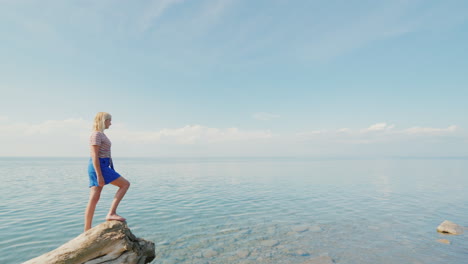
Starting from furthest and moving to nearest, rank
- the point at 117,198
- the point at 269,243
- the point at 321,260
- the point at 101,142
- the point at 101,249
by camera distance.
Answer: the point at 269,243 → the point at 321,260 → the point at 117,198 → the point at 101,142 → the point at 101,249

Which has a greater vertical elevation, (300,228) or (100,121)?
(100,121)

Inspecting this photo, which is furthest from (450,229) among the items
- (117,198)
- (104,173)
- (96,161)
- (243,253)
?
(96,161)

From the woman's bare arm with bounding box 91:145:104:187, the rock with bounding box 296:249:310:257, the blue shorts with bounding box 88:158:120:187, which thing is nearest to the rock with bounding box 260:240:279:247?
the rock with bounding box 296:249:310:257

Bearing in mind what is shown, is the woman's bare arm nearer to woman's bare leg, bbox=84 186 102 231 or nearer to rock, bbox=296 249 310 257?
woman's bare leg, bbox=84 186 102 231

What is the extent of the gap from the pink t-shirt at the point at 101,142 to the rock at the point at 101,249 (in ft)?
6.22

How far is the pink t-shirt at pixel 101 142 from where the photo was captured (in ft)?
21.7

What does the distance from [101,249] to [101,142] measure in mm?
2769

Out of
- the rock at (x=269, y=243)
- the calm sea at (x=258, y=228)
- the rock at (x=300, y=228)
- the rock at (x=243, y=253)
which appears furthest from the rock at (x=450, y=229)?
the rock at (x=243, y=253)

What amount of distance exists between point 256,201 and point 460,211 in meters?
17.4

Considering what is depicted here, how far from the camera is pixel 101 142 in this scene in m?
6.72

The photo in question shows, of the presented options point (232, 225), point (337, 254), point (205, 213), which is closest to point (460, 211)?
point (337, 254)

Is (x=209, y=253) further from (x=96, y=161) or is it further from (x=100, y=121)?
(x=100, y=121)

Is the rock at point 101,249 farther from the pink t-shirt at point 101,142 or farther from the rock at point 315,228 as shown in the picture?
the rock at point 315,228

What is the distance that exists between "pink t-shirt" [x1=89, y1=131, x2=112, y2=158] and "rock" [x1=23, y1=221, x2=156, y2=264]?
6.22 feet
